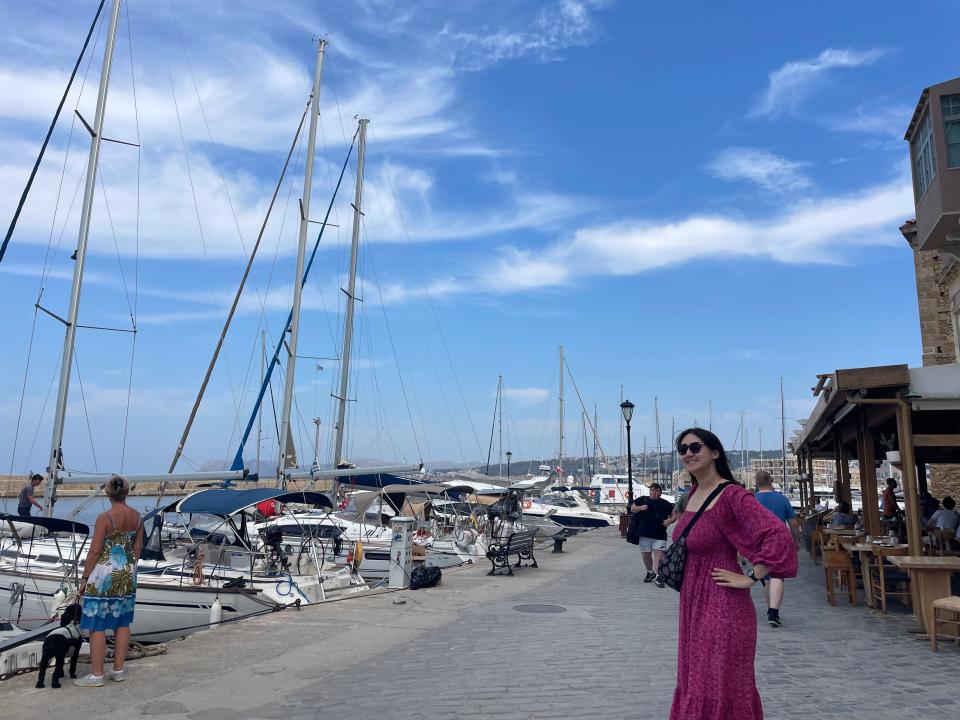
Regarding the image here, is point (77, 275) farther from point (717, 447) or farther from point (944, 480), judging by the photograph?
point (944, 480)

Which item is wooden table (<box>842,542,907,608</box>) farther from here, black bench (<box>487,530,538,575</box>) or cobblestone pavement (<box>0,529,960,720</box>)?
black bench (<box>487,530,538,575</box>)

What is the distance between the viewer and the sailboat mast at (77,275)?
15258mm

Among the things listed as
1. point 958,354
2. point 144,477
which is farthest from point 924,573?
point 958,354

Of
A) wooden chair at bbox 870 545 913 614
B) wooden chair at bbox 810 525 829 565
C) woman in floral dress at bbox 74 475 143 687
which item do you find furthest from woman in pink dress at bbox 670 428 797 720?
wooden chair at bbox 810 525 829 565

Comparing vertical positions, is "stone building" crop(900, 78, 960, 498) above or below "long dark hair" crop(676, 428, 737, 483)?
above

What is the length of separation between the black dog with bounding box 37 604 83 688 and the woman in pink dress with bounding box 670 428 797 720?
527 cm

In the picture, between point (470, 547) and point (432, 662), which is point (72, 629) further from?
point (470, 547)

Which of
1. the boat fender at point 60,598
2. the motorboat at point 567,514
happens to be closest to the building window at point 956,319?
the motorboat at point 567,514

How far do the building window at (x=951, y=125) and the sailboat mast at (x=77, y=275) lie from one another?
1863 cm

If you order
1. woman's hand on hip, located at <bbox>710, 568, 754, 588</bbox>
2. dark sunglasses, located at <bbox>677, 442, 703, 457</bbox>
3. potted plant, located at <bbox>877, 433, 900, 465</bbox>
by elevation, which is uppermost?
potted plant, located at <bbox>877, 433, 900, 465</bbox>

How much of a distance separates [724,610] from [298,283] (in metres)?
20.7

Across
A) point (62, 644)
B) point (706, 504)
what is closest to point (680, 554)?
point (706, 504)

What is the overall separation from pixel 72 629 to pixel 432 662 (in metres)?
3.29

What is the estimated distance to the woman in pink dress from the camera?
356 centimetres
